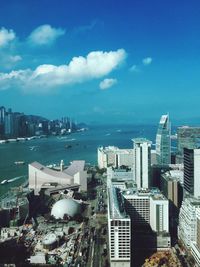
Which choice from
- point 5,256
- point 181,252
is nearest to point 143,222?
point 181,252

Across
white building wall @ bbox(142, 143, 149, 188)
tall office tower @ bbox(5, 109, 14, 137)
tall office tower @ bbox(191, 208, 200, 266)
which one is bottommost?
tall office tower @ bbox(191, 208, 200, 266)

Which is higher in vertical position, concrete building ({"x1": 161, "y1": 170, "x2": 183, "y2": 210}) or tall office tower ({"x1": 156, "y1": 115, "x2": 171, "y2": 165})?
tall office tower ({"x1": 156, "y1": 115, "x2": 171, "y2": 165})

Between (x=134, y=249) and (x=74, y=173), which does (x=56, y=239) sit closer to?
(x=134, y=249)

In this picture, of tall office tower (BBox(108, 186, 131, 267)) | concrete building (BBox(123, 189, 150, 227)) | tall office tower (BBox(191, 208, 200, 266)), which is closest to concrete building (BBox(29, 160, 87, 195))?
concrete building (BBox(123, 189, 150, 227))

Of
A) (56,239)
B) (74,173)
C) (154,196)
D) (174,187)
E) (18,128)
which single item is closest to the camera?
(56,239)

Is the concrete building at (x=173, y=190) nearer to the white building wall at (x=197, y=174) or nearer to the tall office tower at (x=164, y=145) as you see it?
the white building wall at (x=197, y=174)

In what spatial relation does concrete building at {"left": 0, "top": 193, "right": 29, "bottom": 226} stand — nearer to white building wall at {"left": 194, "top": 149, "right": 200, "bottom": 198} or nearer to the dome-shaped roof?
the dome-shaped roof

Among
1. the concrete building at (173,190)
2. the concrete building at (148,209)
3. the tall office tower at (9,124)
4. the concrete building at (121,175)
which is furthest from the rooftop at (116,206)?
the tall office tower at (9,124)
